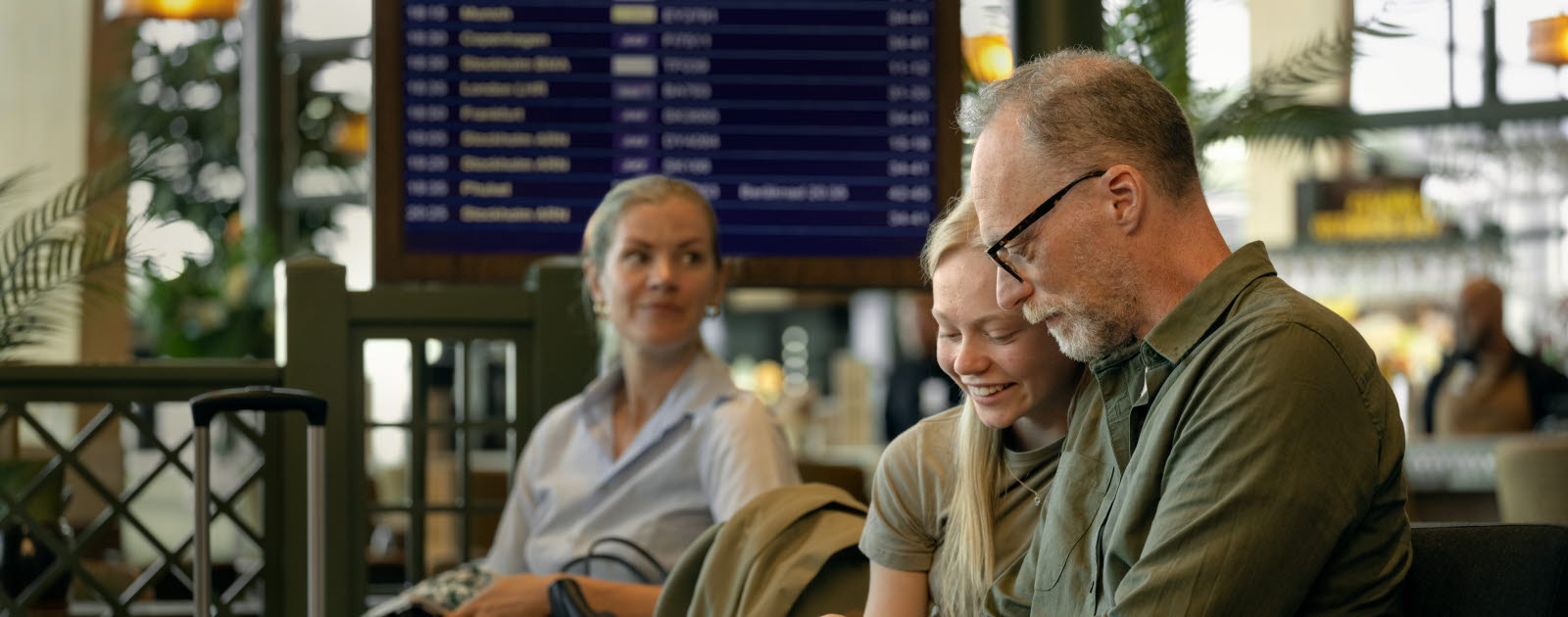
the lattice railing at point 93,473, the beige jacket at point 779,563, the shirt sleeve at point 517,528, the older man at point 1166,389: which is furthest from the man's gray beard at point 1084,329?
the lattice railing at point 93,473

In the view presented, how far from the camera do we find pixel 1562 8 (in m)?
11.3

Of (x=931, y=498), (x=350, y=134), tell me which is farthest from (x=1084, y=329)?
(x=350, y=134)

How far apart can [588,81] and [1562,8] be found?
973cm

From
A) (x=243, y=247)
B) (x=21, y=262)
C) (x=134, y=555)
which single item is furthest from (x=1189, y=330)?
(x=243, y=247)

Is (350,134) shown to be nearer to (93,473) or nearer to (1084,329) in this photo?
(93,473)

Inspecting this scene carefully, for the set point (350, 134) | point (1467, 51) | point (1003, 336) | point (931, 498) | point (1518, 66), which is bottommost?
point (931, 498)

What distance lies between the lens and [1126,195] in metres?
1.70

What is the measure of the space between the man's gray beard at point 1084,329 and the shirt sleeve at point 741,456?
105 cm

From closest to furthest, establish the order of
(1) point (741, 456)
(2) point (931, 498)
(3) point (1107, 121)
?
1. (3) point (1107, 121)
2. (2) point (931, 498)
3. (1) point (741, 456)

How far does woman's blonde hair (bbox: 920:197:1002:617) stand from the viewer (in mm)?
1980

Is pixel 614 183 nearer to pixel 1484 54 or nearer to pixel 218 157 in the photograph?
pixel 218 157

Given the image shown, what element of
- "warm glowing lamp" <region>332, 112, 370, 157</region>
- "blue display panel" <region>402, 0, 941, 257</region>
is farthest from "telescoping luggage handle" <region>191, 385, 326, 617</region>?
"warm glowing lamp" <region>332, 112, 370, 157</region>

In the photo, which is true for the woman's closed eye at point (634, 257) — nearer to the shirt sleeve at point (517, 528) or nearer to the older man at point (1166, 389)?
the shirt sleeve at point (517, 528)

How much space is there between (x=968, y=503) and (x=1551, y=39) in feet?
32.7
